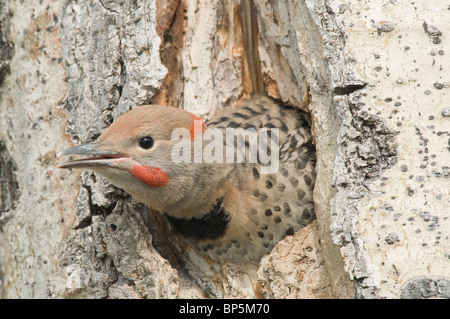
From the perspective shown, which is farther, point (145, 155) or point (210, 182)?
point (210, 182)

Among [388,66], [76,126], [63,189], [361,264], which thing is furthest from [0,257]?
[388,66]

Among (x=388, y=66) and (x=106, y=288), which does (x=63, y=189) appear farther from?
(x=388, y=66)

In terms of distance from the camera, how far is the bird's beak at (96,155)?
10.4 ft

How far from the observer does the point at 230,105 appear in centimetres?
408

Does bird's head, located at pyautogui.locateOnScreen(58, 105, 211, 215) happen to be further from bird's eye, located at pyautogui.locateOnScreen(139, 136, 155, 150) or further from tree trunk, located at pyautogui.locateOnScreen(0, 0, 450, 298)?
tree trunk, located at pyautogui.locateOnScreen(0, 0, 450, 298)

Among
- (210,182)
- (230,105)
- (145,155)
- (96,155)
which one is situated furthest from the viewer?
(230,105)

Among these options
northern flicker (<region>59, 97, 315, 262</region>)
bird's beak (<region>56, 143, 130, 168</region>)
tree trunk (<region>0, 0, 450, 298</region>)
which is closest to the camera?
tree trunk (<region>0, 0, 450, 298</region>)

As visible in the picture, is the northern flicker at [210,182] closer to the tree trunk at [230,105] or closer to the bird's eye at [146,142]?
the bird's eye at [146,142]

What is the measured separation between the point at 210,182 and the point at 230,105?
30.0 inches

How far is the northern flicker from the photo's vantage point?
329cm

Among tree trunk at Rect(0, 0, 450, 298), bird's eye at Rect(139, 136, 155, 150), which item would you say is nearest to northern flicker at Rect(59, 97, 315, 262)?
bird's eye at Rect(139, 136, 155, 150)

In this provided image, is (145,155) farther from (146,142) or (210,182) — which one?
(210,182)

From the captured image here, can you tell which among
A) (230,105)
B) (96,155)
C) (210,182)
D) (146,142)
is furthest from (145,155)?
(230,105)

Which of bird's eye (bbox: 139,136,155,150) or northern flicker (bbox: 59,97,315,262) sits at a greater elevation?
bird's eye (bbox: 139,136,155,150)
